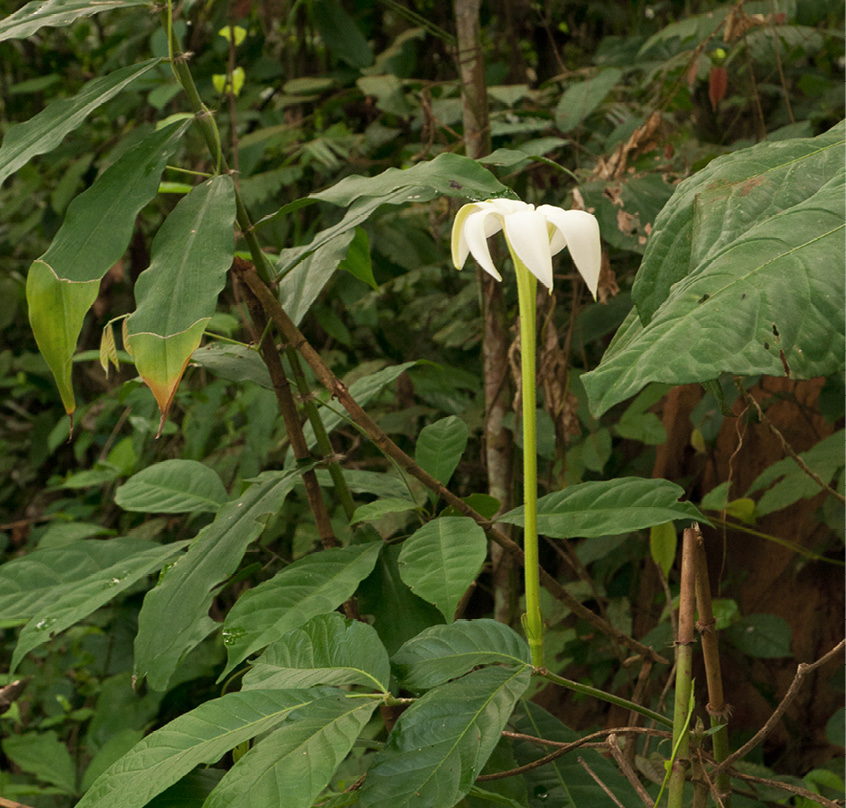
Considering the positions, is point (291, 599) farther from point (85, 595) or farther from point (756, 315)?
point (756, 315)

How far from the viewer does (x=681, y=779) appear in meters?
0.50

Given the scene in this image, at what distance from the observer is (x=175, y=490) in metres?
0.89

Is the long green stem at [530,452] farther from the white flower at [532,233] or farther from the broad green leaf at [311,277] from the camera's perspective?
the broad green leaf at [311,277]

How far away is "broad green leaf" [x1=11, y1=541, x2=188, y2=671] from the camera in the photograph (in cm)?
69

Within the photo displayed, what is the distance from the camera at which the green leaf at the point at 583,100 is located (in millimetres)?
1444

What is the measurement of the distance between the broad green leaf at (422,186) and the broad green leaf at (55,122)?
18 cm

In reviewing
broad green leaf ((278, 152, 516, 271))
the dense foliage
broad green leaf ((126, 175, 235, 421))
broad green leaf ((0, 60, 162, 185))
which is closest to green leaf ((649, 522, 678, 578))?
the dense foliage

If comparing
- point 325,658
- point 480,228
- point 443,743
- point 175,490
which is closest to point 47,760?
point 175,490

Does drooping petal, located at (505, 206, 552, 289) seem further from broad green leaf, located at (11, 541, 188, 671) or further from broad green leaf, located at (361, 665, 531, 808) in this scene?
broad green leaf, located at (11, 541, 188, 671)

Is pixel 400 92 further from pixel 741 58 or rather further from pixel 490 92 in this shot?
pixel 741 58

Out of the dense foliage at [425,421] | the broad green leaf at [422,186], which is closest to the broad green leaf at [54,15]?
the dense foliage at [425,421]

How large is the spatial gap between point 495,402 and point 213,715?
85cm

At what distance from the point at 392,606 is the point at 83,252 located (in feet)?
1.23

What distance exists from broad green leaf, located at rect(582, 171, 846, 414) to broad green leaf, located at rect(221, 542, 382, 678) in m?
0.34
